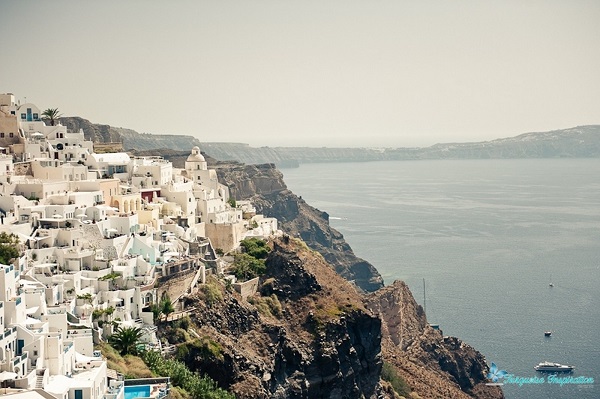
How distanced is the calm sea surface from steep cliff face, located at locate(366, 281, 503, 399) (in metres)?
2.92

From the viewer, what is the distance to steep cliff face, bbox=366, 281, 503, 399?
58700mm

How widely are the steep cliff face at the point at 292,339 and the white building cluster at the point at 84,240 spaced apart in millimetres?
2340

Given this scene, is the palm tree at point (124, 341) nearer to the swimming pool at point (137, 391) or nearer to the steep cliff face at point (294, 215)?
the swimming pool at point (137, 391)

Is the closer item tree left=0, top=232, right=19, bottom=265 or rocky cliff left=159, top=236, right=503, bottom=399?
tree left=0, top=232, right=19, bottom=265

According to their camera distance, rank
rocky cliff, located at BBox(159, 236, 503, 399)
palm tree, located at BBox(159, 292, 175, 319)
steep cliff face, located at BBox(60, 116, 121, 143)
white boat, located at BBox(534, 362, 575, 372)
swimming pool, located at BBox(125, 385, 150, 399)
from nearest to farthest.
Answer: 1. swimming pool, located at BBox(125, 385, 150, 399)
2. palm tree, located at BBox(159, 292, 175, 319)
3. rocky cliff, located at BBox(159, 236, 503, 399)
4. white boat, located at BBox(534, 362, 575, 372)
5. steep cliff face, located at BBox(60, 116, 121, 143)

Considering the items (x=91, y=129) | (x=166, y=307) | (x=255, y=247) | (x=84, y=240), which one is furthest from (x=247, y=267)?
(x=91, y=129)

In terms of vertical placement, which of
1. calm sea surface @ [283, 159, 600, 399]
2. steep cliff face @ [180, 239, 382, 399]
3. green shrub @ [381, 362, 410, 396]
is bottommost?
calm sea surface @ [283, 159, 600, 399]

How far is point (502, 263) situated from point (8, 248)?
79223 mm

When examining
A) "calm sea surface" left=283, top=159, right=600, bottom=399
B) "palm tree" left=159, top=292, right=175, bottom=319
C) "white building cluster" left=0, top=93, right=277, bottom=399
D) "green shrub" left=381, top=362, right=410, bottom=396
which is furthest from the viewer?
"calm sea surface" left=283, top=159, right=600, bottom=399

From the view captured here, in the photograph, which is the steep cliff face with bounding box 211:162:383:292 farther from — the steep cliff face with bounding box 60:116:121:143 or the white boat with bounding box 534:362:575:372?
the white boat with bounding box 534:362:575:372

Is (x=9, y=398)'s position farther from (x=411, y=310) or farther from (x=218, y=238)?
(x=411, y=310)

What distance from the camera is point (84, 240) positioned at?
130 feet

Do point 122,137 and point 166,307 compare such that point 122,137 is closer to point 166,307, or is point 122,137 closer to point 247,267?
point 247,267

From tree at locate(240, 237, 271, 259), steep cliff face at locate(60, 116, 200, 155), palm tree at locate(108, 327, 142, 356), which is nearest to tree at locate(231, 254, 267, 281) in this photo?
tree at locate(240, 237, 271, 259)
